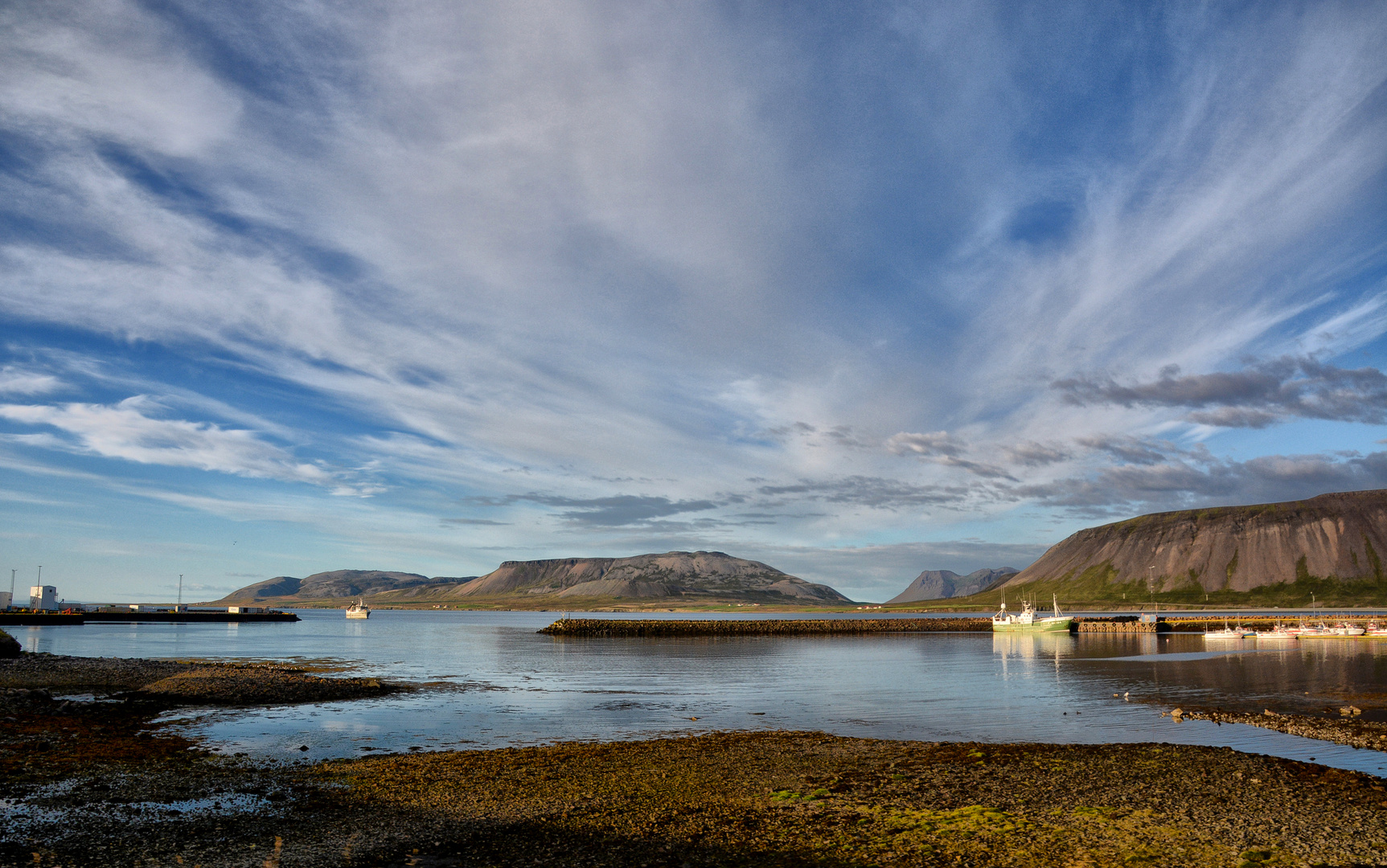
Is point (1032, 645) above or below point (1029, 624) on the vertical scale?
above

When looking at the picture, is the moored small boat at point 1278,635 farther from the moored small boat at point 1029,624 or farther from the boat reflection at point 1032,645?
the moored small boat at point 1029,624

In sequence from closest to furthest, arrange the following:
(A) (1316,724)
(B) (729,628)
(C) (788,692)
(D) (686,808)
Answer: (D) (686,808) < (A) (1316,724) < (C) (788,692) < (B) (729,628)

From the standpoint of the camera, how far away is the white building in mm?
Answer: 156125

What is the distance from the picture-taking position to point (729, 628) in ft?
483

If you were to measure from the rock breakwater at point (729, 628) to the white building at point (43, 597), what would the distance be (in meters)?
104

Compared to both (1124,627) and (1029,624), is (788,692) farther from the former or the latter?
(1124,627)

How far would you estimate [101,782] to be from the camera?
797 inches

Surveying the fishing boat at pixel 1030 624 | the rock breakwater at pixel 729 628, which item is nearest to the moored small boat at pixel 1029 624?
the fishing boat at pixel 1030 624

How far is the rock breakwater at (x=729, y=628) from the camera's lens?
13425 centimetres

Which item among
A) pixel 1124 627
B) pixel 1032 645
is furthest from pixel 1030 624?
pixel 1032 645

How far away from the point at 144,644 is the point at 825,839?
104m

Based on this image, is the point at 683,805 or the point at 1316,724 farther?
the point at 1316,724

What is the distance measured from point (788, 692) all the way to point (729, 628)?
10174cm

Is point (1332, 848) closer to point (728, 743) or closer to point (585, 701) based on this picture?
point (728, 743)
